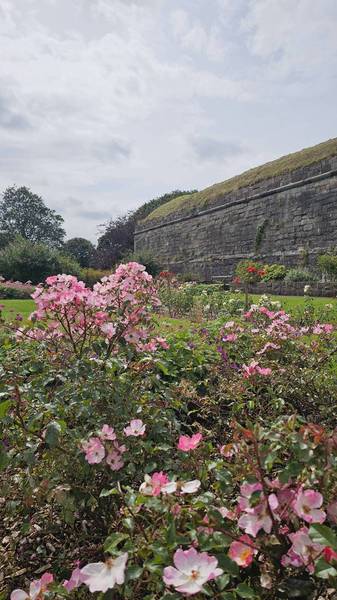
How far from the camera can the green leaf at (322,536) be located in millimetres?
826

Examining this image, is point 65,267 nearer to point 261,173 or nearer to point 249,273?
point 261,173

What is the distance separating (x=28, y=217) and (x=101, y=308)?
56.0 m

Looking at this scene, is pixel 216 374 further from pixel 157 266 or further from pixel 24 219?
pixel 24 219

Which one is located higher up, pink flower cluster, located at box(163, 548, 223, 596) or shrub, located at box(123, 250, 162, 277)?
shrub, located at box(123, 250, 162, 277)

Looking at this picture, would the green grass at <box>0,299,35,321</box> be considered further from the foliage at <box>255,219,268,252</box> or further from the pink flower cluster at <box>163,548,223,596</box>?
the foliage at <box>255,219,268,252</box>

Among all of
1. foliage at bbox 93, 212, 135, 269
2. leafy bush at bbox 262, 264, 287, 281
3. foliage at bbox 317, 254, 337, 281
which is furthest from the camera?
foliage at bbox 93, 212, 135, 269

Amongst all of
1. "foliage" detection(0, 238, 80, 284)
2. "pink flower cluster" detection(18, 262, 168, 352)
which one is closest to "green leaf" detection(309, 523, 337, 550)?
"pink flower cluster" detection(18, 262, 168, 352)

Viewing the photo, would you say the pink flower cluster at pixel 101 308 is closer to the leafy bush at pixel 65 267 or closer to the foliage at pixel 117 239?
the leafy bush at pixel 65 267

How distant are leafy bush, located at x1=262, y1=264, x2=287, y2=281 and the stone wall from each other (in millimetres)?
681

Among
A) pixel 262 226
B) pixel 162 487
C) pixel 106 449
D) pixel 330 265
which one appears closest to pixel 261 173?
pixel 262 226

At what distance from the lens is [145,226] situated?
24641 mm

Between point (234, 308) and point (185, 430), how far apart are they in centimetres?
513

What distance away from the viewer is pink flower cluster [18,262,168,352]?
2.09 metres

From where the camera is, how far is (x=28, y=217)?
181ft
